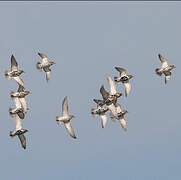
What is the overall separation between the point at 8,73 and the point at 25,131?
27.7 feet

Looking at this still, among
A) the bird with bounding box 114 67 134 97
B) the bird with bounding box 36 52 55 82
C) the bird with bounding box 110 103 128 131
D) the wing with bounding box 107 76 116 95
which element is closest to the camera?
the wing with bounding box 107 76 116 95

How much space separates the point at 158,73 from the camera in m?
116

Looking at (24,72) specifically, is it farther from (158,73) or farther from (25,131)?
(158,73)

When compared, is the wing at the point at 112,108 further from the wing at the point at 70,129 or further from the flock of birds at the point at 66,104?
the wing at the point at 70,129

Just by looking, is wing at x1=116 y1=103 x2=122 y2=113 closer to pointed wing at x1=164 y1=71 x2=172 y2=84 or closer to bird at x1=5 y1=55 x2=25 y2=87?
pointed wing at x1=164 y1=71 x2=172 y2=84

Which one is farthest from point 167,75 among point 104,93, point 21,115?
point 21,115

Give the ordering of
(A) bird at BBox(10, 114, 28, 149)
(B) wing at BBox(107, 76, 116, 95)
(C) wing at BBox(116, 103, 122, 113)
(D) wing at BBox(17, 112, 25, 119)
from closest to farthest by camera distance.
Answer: (D) wing at BBox(17, 112, 25, 119)
(B) wing at BBox(107, 76, 116, 95)
(A) bird at BBox(10, 114, 28, 149)
(C) wing at BBox(116, 103, 122, 113)

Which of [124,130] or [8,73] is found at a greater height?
[8,73]

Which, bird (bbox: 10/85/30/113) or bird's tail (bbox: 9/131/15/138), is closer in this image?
bird's tail (bbox: 9/131/15/138)

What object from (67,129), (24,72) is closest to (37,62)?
(24,72)

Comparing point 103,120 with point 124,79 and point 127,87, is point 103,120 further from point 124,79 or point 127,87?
point 124,79

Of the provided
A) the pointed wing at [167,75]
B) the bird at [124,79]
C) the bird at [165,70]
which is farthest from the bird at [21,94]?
the pointed wing at [167,75]

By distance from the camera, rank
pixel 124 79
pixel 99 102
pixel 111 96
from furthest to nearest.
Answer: pixel 124 79, pixel 99 102, pixel 111 96

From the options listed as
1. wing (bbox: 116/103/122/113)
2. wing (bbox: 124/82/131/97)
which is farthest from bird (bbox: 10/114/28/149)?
wing (bbox: 124/82/131/97)
